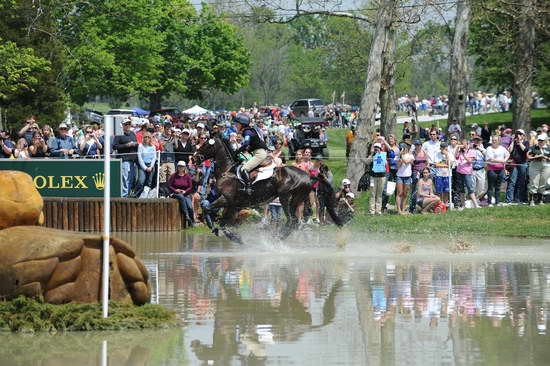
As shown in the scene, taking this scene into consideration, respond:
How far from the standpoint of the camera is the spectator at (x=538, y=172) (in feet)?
89.7

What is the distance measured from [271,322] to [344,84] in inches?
3643

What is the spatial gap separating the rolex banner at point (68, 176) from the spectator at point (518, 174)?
980cm

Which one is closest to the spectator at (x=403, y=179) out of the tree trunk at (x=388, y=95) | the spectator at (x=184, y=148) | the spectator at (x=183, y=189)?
the spectator at (x=183, y=189)

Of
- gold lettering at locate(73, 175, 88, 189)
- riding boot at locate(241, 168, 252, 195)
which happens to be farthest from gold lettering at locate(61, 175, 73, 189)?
riding boot at locate(241, 168, 252, 195)

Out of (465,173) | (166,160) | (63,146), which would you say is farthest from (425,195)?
(63,146)

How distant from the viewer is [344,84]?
104 meters

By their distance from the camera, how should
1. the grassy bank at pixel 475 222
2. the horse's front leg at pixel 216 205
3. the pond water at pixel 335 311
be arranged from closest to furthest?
the pond water at pixel 335 311
the horse's front leg at pixel 216 205
the grassy bank at pixel 475 222

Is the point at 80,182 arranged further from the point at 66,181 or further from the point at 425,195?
the point at 425,195

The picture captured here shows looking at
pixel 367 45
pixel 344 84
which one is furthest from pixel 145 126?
pixel 344 84

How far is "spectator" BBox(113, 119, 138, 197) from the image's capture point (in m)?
27.6

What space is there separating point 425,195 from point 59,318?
664 inches

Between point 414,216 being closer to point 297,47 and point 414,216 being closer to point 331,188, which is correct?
point 331,188

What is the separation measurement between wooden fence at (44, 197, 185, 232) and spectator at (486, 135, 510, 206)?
7884 mm

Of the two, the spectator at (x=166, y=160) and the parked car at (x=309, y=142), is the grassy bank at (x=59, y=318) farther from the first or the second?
the parked car at (x=309, y=142)
